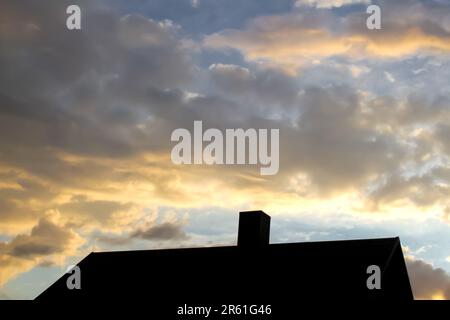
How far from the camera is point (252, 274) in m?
22.4

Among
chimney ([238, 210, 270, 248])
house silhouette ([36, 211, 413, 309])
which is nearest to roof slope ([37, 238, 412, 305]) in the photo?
house silhouette ([36, 211, 413, 309])

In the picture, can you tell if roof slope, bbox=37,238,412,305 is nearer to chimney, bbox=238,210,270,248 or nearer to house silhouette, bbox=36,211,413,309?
house silhouette, bbox=36,211,413,309

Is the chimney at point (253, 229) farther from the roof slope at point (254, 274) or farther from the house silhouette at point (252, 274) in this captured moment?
the roof slope at point (254, 274)

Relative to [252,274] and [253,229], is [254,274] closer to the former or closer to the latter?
[252,274]

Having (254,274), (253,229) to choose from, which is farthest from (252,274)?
(253,229)

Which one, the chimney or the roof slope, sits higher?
the chimney

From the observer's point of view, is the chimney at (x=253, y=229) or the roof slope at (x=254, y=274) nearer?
the roof slope at (x=254, y=274)

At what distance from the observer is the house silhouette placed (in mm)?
20938

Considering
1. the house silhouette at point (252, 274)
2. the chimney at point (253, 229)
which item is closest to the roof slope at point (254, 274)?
the house silhouette at point (252, 274)

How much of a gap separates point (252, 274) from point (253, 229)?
2.62 meters

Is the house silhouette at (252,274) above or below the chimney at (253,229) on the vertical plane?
below

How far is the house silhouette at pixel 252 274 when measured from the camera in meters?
20.9
